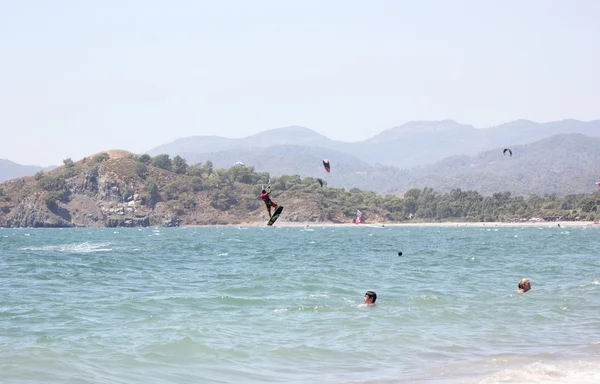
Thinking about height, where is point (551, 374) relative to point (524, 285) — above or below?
below

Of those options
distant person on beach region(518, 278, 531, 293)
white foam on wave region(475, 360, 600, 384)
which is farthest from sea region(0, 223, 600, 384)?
distant person on beach region(518, 278, 531, 293)

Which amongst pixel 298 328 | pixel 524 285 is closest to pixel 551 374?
pixel 298 328

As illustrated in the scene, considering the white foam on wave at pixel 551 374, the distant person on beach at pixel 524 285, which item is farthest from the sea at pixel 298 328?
the distant person on beach at pixel 524 285

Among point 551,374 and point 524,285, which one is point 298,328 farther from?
point 524,285

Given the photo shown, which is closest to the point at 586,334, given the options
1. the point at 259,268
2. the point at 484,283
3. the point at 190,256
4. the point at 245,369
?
the point at 245,369

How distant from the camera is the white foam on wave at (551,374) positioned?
1570 cm

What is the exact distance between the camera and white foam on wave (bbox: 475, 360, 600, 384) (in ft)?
51.5

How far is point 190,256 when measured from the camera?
5784cm

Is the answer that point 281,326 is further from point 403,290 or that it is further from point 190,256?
point 190,256

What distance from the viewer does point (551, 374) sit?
16.4m

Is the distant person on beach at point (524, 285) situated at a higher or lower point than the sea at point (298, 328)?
higher

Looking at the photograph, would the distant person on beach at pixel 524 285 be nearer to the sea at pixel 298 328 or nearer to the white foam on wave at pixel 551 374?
the sea at pixel 298 328

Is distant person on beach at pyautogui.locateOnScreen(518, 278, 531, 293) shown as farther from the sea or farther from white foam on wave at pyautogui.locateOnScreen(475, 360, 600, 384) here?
white foam on wave at pyautogui.locateOnScreen(475, 360, 600, 384)

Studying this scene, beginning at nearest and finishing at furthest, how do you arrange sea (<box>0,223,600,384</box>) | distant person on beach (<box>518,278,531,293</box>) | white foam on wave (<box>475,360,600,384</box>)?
white foam on wave (<box>475,360,600,384</box>)
sea (<box>0,223,600,384</box>)
distant person on beach (<box>518,278,531,293</box>)
